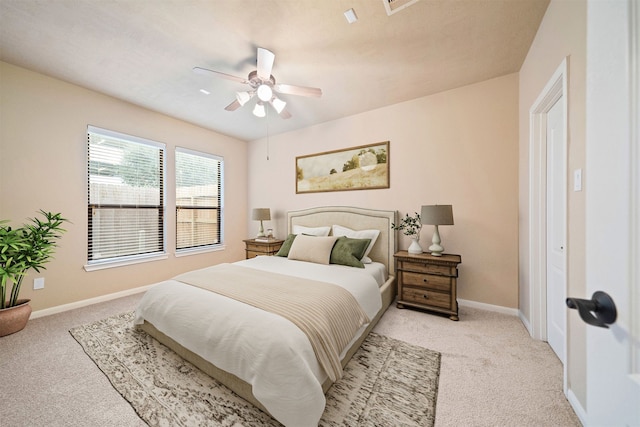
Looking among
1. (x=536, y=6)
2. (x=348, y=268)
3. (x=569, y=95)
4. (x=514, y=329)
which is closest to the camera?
(x=569, y=95)

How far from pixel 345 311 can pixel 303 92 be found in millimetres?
2132

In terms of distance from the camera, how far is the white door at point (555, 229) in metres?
1.84

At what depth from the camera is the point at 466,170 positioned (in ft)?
9.39

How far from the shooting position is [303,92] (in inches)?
93.1

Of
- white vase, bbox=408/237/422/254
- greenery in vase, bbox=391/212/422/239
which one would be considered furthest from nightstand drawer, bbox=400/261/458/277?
greenery in vase, bbox=391/212/422/239

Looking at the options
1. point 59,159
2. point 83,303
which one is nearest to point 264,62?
point 59,159

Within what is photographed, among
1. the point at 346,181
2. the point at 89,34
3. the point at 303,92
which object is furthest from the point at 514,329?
the point at 89,34

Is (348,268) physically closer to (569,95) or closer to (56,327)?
(569,95)

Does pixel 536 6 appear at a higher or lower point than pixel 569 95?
higher

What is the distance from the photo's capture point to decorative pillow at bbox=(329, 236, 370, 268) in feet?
9.30

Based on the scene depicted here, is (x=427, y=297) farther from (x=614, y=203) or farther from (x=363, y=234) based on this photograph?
(x=614, y=203)

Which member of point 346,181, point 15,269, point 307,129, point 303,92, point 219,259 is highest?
point 307,129

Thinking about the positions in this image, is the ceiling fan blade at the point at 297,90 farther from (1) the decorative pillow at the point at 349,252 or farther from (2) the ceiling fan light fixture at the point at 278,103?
(1) the decorative pillow at the point at 349,252

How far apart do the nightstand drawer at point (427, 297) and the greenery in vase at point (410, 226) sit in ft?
2.30
